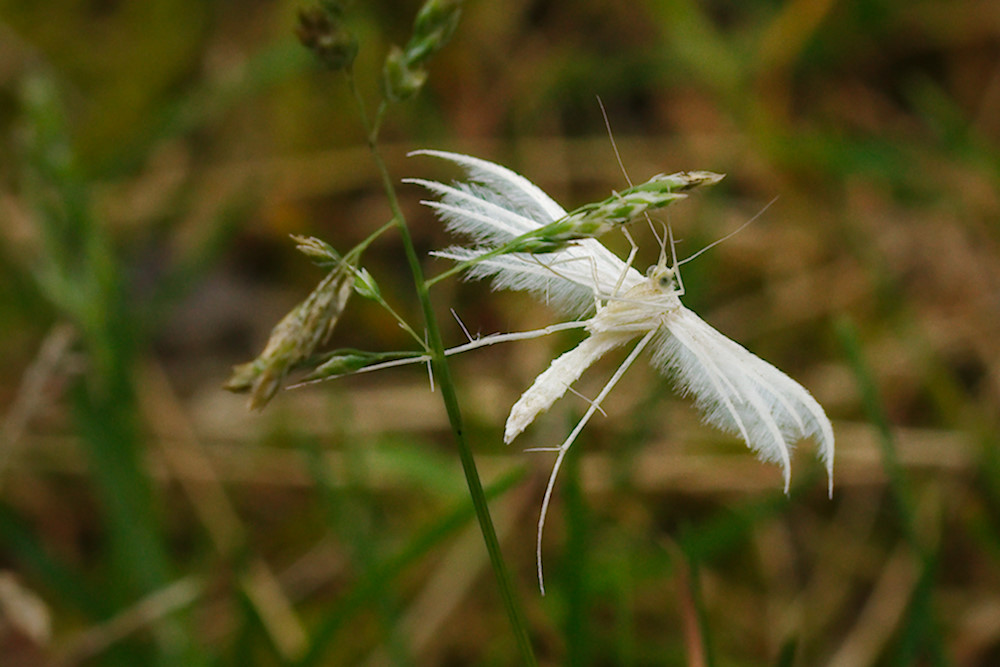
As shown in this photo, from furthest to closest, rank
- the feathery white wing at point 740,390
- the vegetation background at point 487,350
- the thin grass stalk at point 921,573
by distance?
1. the vegetation background at point 487,350
2. the thin grass stalk at point 921,573
3. the feathery white wing at point 740,390

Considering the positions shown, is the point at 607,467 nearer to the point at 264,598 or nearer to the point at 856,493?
the point at 856,493

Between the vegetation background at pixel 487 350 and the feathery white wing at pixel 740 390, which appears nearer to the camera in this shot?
the feathery white wing at pixel 740 390

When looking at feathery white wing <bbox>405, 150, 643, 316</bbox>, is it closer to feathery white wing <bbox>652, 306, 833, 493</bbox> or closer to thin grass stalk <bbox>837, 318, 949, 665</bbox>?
feathery white wing <bbox>652, 306, 833, 493</bbox>

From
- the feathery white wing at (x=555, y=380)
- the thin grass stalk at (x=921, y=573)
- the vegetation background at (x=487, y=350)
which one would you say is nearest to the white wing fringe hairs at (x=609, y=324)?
the feathery white wing at (x=555, y=380)

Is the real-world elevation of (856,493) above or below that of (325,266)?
below

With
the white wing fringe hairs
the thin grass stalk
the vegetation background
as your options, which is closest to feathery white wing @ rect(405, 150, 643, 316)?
the white wing fringe hairs

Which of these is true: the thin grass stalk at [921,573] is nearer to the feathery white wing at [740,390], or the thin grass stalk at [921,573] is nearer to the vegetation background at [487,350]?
the vegetation background at [487,350]

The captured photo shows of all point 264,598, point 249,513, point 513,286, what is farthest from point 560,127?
point 513,286

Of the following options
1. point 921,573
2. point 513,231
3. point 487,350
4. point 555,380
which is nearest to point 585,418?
point 555,380
